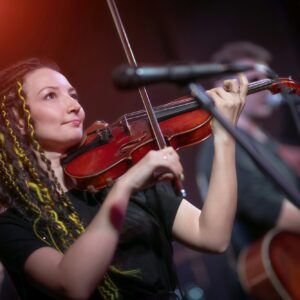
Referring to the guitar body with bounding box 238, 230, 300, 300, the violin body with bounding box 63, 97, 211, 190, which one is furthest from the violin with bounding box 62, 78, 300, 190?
the guitar body with bounding box 238, 230, 300, 300

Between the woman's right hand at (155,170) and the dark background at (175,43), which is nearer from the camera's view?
the woman's right hand at (155,170)

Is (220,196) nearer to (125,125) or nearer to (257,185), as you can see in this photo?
(125,125)

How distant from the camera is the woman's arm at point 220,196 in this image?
4.78 ft

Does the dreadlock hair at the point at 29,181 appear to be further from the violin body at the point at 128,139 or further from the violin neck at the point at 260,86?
the violin neck at the point at 260,86

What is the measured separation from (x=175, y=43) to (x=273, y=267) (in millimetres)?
1844

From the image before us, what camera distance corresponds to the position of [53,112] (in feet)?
5.13

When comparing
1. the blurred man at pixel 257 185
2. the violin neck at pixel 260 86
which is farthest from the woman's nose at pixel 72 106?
the blurred man at pixel 257 185

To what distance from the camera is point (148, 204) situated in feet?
5.22

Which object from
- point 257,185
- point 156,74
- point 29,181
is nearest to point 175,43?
point 257,185

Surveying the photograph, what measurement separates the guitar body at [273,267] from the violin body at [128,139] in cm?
79

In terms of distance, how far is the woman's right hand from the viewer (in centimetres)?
123

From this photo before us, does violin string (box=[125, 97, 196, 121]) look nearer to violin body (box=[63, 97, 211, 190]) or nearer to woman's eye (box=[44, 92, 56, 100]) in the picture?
violin body (box=[63, 97, 211, 190])

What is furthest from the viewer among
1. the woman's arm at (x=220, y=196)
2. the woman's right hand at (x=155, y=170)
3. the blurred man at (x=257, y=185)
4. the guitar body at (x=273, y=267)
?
the blurred man at (x=257, y=185)

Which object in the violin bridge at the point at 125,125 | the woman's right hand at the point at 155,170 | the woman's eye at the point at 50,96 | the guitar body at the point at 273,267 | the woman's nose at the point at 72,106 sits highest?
the woman's eye at the point at 50,96
